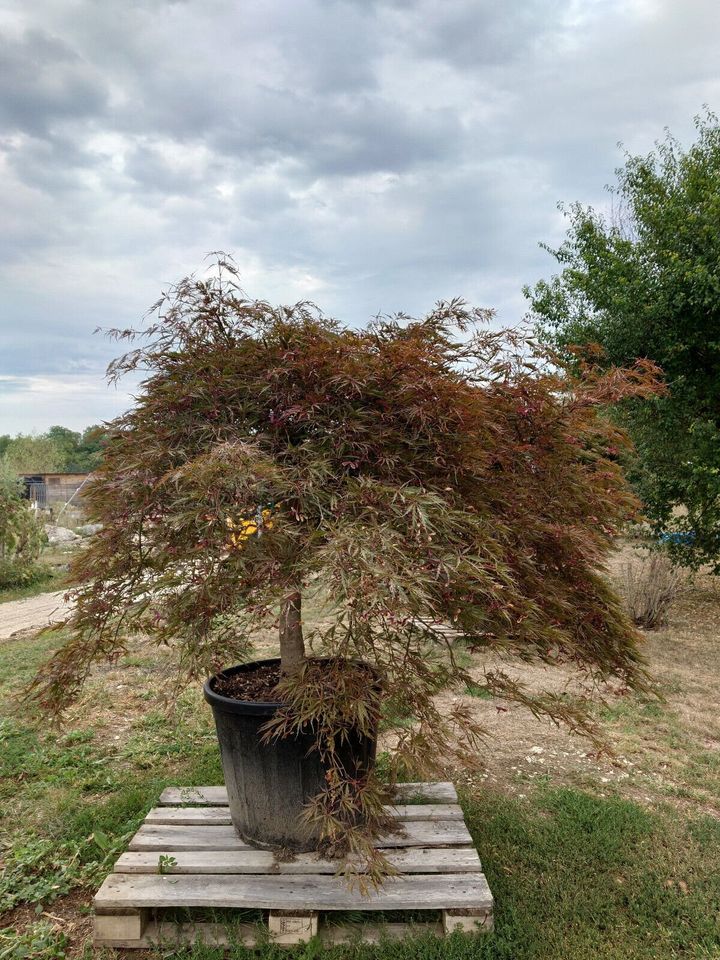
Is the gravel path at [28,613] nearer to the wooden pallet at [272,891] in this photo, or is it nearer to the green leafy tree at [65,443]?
the wooden pallet at [272,891]

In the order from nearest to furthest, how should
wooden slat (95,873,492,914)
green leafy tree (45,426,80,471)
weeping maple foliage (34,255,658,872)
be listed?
weeping maple foliage (34,255,658,872), wooden slat (95,873,492,914), green leafy tree (45,426,80,471)

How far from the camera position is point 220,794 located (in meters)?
2.85

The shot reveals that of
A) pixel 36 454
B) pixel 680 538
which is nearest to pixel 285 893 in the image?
pixel 680 538

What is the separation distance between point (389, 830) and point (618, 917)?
817 millimetres

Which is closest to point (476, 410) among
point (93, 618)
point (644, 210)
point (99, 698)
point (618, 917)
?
point (93, 618)

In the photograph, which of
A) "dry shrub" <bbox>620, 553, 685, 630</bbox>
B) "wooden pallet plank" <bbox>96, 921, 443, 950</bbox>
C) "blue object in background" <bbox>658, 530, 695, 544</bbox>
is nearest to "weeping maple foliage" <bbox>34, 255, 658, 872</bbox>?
"wooden pallet plank" <bbox>96, 921, 443, 950</bbox>

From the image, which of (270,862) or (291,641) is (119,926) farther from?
(291,641)

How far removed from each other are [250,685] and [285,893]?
2.43ft

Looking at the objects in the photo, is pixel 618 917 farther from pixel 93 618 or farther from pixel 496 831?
pixel 93 618

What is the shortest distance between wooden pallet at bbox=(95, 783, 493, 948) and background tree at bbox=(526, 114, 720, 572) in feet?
17.4

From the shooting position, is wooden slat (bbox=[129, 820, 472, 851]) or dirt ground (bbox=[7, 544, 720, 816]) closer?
wooden slat (bbox=[129, 820, 472, 851])

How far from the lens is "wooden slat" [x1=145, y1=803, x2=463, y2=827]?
2572 mm

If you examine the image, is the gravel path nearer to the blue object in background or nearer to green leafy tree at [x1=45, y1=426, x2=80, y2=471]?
the blue object in background

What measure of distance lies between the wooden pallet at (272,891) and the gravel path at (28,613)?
4.42 meters
